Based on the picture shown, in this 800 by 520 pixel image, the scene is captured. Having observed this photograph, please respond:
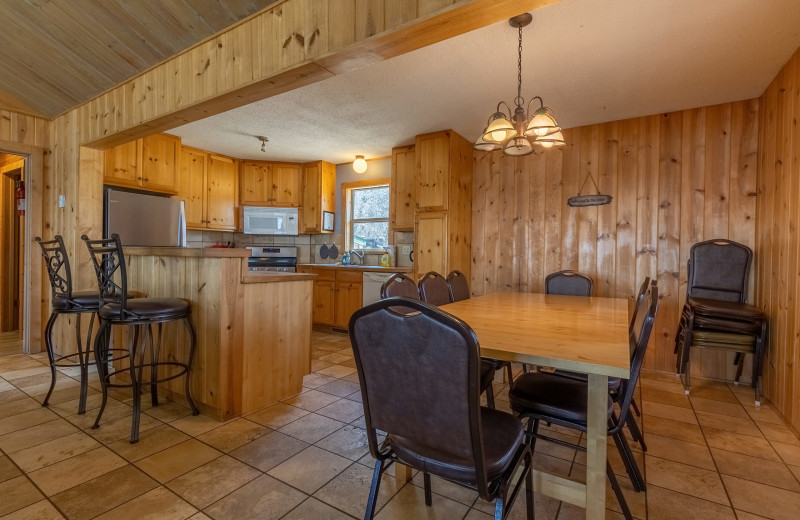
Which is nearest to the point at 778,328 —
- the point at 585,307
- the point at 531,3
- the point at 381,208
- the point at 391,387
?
the point at 585,307

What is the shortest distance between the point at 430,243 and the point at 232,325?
231 cm

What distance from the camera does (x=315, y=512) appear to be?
57.2 inches

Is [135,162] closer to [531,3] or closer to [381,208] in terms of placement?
[381,208]

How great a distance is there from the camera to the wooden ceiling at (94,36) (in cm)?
219

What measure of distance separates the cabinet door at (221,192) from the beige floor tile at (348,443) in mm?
3833

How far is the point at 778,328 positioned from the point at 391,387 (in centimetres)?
306

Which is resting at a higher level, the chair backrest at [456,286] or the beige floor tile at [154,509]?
the chair backrest at [456,286]

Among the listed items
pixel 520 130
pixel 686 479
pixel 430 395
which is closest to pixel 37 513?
pixel 430 395

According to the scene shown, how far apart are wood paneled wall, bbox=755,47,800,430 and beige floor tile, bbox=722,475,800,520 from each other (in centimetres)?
86

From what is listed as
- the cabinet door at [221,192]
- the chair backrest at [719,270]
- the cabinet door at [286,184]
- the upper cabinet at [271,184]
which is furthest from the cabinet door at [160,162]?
the chair backrest at [719,270]

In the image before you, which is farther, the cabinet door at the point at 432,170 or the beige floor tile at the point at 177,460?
the cabinet door at the point at 432,170

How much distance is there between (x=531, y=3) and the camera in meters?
1.41

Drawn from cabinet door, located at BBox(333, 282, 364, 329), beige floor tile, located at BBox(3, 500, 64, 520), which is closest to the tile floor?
beige floor tile, located at BBox(3, 500, 64, 520)

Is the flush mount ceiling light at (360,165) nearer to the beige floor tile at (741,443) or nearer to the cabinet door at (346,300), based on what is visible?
the cabinet door at (346,300)
